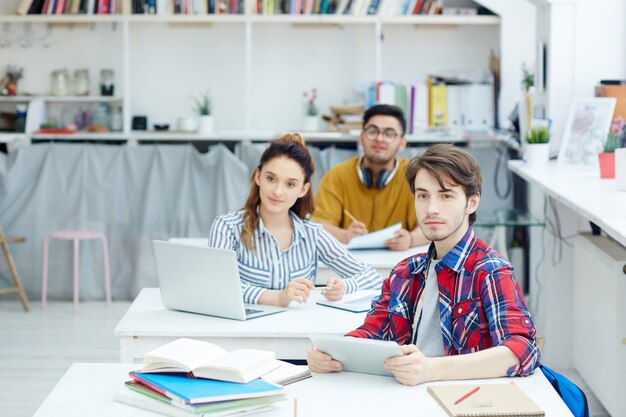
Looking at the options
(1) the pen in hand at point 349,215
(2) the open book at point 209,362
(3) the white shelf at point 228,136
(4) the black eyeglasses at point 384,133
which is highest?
(4) the black eyeglasses at point 384,133

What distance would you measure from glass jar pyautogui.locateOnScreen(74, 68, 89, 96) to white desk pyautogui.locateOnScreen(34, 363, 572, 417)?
16.6 ft

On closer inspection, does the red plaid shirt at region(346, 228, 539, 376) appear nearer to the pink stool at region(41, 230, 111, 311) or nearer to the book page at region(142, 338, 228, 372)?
the book page at region(142, 338, 228, 372)

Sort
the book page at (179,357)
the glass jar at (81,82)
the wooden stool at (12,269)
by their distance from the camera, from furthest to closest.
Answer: the glass jar at (81,82), the wooden stool at (12,269), the book page at (179,357)

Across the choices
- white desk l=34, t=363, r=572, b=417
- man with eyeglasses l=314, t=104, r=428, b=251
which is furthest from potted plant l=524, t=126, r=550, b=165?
white desk l=34, t=363, r=572, b=417

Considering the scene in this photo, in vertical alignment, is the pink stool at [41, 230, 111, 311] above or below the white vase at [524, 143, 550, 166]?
below

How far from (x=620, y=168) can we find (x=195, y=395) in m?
2.45

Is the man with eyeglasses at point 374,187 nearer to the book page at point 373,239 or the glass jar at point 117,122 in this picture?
the book page at point 373,239

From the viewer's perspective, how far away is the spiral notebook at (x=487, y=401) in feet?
6.79

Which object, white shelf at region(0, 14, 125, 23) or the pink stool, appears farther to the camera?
white shelf at region(0, 14, 125, 23)

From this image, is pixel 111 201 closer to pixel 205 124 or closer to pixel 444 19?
pixel 205 124

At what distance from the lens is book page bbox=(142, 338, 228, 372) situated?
85.0 inches

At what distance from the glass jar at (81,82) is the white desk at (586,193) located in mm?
3313

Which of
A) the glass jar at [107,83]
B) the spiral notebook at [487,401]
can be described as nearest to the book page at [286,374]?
the spiral notebook at [487,401]

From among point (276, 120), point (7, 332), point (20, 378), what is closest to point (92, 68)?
point (276, 120)
